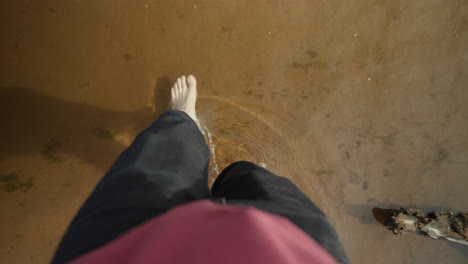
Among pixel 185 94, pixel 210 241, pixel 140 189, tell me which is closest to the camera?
pixel 210 241

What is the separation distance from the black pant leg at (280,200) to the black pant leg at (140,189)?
0.11 m

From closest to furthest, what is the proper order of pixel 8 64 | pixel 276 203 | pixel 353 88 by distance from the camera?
pixel 276 203 → pixel 8 64 → pixel 353 88

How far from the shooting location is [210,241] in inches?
17.6

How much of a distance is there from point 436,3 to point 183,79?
49.2 inches

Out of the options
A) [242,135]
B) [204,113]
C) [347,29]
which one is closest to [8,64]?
[204,113]

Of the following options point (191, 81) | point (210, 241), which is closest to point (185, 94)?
point (191, 81)

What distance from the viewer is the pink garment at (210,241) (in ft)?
1.43

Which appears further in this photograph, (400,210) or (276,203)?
(400,210)

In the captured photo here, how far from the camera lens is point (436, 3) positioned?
4.36 ft

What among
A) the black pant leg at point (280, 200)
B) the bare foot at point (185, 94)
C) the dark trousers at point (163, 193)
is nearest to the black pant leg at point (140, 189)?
the dark trousers at point (163, 193)

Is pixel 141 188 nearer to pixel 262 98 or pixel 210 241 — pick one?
pixel 210 241

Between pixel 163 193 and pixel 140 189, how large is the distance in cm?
6

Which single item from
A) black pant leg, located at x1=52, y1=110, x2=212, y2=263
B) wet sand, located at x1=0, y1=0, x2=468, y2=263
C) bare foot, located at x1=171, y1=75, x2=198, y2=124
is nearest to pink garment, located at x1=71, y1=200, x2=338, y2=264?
black pant leg, located at x1=52, y1=110, x2=212, y2=263

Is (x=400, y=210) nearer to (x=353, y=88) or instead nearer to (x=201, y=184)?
(x=353, y=88)
